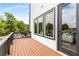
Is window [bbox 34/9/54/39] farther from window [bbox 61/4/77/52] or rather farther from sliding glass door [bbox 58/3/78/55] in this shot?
window [bbox 61/4/77/52]

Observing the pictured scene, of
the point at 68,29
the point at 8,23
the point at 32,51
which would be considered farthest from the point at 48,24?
the point at 68,29

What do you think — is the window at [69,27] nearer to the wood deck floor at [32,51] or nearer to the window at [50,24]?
the wood deck floor at [32,51]

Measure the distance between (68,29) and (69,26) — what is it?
0.11m

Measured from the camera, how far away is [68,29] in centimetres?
A: 444

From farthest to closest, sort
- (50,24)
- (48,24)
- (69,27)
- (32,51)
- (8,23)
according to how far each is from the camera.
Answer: (8,23)
(48,24)
(50,24)
(32,51)
(69,27)

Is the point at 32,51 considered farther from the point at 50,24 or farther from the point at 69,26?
the point at 69,26

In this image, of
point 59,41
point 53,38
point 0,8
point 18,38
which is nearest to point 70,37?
point 59,41

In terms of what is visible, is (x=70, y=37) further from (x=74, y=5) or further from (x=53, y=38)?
(x=53, y=38)

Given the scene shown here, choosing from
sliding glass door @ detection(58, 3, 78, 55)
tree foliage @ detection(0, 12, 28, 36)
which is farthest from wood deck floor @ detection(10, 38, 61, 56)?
tree foliage @ detection(0, 12, 28, 36)

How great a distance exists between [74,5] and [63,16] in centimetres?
71

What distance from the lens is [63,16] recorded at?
476cm

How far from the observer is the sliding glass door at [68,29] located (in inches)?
160

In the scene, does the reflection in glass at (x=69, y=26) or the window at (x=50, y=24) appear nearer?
the reflection in glass at (x=69, y=26)

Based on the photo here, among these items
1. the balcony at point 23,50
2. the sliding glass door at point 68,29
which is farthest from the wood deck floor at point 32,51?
the sliding glass door at point 68,29
